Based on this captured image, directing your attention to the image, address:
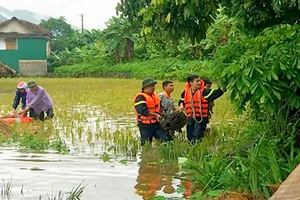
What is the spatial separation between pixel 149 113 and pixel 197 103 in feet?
2.55

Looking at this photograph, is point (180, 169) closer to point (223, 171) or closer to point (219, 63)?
point (223, 171)

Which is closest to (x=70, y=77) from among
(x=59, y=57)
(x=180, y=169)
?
(x=59, y=57)

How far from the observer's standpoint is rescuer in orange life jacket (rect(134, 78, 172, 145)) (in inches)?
364

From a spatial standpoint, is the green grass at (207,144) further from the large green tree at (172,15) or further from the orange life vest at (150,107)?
the large green tree at (172,15)

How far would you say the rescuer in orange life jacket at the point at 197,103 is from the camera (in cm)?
940

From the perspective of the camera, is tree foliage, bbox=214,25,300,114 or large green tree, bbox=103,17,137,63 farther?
large green tree, bbox=103,17,137,63

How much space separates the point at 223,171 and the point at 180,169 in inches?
77.5

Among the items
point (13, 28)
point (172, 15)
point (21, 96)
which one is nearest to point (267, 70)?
point (172, 15)

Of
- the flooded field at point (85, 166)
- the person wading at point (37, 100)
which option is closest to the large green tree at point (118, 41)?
the person wading at point (37, 100)

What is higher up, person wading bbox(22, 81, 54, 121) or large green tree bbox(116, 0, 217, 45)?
large green tree bbox(116, 0, 217, 45)

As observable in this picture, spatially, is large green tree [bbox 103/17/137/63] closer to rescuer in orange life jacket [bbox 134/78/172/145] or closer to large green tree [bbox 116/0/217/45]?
rescuer in orange life jacket [bbox 134/78/172/145]

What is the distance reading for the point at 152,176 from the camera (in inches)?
314

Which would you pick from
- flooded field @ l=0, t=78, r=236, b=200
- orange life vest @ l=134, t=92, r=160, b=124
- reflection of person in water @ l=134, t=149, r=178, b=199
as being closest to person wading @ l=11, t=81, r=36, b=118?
flooded field @ l=0, t=78, r=236, b=200

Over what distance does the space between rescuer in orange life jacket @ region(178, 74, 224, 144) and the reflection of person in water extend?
0.77 metres
